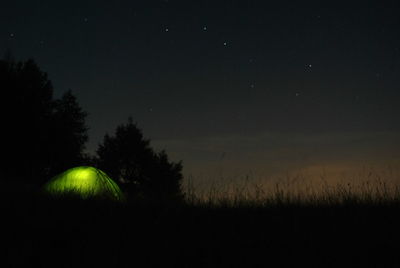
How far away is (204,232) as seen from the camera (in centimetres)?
445

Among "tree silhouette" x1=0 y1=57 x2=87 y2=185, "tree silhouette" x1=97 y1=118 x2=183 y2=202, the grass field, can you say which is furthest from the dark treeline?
→ the grass field

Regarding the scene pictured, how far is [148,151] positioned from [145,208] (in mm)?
22843

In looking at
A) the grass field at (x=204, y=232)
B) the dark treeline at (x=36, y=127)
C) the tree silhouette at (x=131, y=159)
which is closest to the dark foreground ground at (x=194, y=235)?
the grass field at (x=204, y=232)

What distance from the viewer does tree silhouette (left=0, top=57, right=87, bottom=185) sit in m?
19.2

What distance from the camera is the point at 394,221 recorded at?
484cm

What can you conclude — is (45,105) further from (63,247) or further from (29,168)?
(63,247)

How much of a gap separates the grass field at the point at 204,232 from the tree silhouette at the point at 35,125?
1432 cm

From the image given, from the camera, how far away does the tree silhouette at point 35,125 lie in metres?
19.2

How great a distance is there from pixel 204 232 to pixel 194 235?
5.6 inches

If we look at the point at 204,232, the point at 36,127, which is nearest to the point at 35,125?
the point at 36,127

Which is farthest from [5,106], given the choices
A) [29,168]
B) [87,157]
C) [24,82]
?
[87,157]

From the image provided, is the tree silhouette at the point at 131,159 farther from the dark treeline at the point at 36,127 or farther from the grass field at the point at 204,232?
the grass field at the point at 204,232

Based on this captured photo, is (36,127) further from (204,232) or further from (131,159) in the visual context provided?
(204,232)

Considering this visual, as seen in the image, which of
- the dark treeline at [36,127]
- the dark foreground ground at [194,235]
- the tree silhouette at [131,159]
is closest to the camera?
the dark foreground ground at [194,235]
